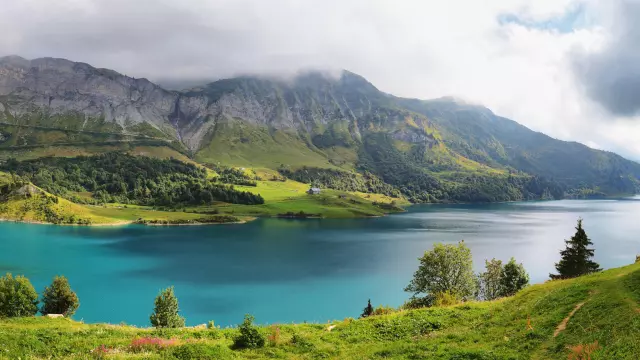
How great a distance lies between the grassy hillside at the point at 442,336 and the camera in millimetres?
16188

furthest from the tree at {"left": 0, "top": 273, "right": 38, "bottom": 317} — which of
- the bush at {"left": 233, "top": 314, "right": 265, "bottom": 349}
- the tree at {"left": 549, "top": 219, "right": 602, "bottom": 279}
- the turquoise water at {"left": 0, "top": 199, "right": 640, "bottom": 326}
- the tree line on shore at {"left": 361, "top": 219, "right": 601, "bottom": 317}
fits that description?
the tree at {"left": 549, "top": 219, "right": 602, "bottom": 279}

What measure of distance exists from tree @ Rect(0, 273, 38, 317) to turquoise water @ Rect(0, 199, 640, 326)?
72.2 ft

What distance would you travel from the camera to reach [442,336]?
2106 cm

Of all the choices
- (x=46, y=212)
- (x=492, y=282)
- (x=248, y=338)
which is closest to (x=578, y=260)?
(x=492, y=282)

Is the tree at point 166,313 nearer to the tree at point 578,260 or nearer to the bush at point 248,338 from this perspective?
the bush at point 248,338

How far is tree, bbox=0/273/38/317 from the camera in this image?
127 ft

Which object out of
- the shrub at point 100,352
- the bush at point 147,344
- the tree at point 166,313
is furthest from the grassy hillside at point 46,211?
the shrub at point 100,352

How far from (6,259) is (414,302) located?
364 feet

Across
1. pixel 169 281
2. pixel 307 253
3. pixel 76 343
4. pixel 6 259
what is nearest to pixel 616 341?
pixel 76 343

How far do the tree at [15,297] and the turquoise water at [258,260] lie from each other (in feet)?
→ 72.2

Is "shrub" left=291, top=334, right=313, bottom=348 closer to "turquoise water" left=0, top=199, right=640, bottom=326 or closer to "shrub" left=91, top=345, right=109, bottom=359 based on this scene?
"shrub" left=91, top=345, right=109, bottom=359

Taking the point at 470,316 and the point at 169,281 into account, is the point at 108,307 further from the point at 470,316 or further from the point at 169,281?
the point at 470,316

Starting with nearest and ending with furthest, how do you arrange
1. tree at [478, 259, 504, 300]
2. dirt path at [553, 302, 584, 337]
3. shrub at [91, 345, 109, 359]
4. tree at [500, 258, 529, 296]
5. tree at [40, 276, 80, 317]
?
shrub at [91, 345, 109, 359] → dirt path at [553, 302, 584, 337] → tree at [40, 276, 80, 317] → tree at [500, 258, 529, 296] → tree at [478, 259, 504, 300]

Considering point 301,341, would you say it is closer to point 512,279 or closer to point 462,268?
point 462,268
